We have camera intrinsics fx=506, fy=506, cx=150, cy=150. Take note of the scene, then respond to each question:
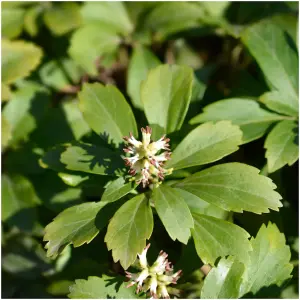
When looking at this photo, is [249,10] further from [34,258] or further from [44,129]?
[34,258]

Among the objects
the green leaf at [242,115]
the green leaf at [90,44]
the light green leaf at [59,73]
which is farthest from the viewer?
the light green leaf at [59,73]

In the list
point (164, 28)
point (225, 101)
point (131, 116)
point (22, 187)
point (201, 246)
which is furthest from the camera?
point (164, 28)

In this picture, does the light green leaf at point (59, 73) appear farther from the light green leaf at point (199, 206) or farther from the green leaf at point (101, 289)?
the green leaf at point (101, 289)

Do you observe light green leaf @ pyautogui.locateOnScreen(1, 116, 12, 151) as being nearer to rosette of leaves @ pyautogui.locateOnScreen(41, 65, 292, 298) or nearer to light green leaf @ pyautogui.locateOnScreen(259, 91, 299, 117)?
rosette of leaves @ pyautogui.locateOnScreen(41, 65, 292, 298)

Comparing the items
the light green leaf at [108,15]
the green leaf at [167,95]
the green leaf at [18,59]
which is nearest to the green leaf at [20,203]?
the green leaf at [18,59]

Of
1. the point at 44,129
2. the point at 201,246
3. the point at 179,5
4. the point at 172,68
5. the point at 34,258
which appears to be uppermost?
the point at 179,5

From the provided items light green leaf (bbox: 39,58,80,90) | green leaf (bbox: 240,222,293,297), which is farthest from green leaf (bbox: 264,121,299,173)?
light green leaf (bbox: 39,58,80,90)

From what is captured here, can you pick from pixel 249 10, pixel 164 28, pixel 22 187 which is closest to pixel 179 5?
pixel 164 28
